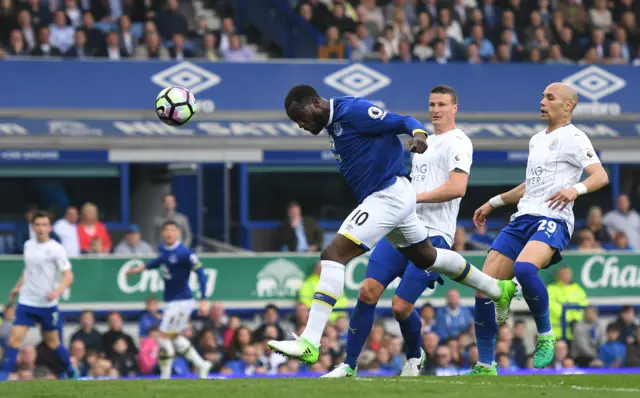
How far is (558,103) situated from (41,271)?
704cm

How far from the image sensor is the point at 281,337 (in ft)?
57.3

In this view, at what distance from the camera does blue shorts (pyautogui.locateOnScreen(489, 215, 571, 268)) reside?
10484mm

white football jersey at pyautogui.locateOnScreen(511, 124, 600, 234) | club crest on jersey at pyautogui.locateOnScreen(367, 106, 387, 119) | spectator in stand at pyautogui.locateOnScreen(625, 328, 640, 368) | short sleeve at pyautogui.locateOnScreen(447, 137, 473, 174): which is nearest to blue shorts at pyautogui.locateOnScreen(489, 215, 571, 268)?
white football jersey at pyautogui.locateOnScreen(511, 124, 600, 234)

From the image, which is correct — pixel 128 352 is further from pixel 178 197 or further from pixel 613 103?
pixel 613 103

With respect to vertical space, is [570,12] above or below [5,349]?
above

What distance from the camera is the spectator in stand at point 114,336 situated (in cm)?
1678

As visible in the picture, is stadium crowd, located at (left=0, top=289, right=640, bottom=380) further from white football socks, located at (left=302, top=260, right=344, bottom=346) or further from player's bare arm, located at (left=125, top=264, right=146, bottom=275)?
white football socks, located at (left=302, top=260, right=344, bottom=346)

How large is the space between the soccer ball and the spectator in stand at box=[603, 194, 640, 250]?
10359 mm

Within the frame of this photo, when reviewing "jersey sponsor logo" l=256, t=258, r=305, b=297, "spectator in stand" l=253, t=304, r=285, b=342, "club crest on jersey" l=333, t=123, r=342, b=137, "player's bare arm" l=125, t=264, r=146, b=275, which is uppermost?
"club crest on jersey" l=333, t=123, r=342, b=137

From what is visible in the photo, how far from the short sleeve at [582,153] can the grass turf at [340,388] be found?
164 centimetres

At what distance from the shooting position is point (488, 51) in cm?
2245

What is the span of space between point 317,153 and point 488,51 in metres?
3.52

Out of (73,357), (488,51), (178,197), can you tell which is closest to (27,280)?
(73,357)

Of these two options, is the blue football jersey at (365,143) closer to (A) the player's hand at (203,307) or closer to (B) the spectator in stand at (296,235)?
(A) the player's hand at (203,307)
